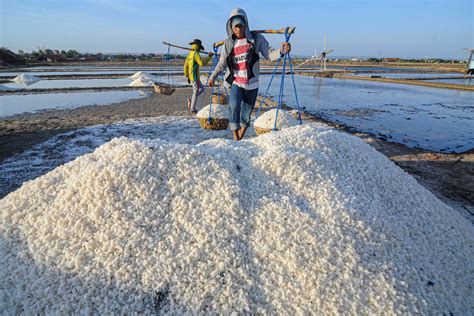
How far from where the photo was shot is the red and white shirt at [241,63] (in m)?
3.18

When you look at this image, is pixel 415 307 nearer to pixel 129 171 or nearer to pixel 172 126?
pixel 129 171

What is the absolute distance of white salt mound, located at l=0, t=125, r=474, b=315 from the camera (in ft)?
4.66

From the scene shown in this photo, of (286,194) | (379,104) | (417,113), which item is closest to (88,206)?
(286,194)

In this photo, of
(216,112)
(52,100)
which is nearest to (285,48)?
(216,112)

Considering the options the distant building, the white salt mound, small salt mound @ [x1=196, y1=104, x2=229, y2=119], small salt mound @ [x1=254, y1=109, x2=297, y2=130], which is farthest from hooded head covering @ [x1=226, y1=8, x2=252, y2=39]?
the distant building

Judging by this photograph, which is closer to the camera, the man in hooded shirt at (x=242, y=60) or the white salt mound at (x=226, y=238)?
the white salt mound at (x=226, y=238)

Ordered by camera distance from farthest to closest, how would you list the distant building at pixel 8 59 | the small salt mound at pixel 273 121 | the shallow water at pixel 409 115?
1. the distant building at pixel 8 59
2. the shallow water at pixel 409 115
3. the small salt mound at pixel 273 121

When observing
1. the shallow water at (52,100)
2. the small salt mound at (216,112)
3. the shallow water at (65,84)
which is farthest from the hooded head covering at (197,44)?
the shallow water at (65,84)

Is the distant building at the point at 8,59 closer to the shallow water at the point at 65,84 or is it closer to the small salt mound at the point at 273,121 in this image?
the shallow water at the point at 65,84

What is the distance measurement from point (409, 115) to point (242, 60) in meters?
6.09

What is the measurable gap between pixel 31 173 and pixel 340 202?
3284 mm

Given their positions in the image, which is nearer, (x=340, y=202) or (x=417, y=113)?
(x=340, y=202)

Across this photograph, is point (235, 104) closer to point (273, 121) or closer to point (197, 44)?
point (273, 121)

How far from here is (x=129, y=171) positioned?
1.96 meters
